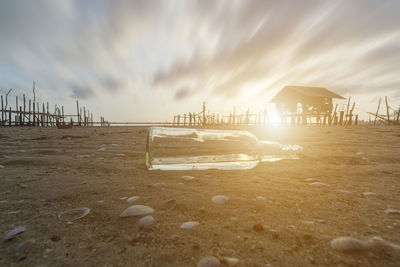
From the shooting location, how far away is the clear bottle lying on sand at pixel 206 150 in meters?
2.29

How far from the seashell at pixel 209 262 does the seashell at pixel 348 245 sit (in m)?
0.43

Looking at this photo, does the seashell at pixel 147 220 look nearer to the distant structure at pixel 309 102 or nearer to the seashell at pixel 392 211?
the seashell at pixel 392 211

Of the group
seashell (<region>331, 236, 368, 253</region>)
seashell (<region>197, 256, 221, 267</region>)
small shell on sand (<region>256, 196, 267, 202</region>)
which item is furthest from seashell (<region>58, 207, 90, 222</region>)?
seashell (<region>331, 236, 368, 253</region>)

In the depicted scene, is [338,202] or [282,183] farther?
[282,183]

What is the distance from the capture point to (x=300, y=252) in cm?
64

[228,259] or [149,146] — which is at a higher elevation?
[149,146]

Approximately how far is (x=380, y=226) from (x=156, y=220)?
100 cm

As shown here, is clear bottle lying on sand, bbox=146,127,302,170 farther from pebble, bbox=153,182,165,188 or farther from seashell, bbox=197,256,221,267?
seashell, bbox=197,256,221,267

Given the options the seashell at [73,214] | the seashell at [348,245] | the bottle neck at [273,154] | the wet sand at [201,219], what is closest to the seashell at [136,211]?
the wet sand at [201,219]

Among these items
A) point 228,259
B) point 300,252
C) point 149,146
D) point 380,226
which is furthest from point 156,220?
point 149,146

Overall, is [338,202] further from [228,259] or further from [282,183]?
[228,259]

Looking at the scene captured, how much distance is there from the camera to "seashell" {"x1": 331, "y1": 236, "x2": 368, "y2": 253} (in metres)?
0.64

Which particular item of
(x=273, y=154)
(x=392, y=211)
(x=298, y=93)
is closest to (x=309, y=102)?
(x=298, y=93)

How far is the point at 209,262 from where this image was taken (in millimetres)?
602
